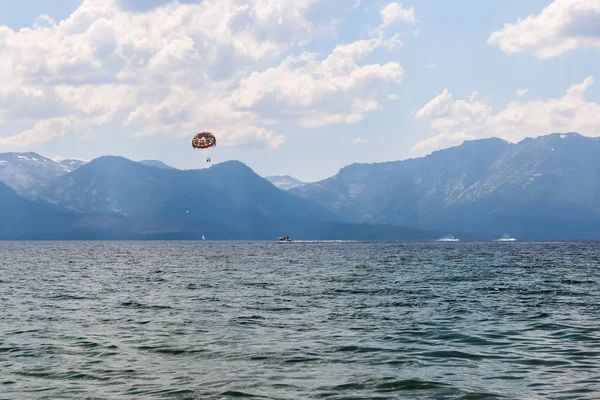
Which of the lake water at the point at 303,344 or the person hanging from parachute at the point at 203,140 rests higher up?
the person hanging from parachute at the point at 203,140

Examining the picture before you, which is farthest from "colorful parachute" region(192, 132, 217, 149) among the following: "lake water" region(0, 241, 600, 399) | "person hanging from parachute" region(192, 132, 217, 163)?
"lake water" region(0, 241, 600, 399)

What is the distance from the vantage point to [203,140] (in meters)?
164

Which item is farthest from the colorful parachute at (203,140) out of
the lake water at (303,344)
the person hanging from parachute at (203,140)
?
the lake water at (303,344)

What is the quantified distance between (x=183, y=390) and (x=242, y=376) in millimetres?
3336

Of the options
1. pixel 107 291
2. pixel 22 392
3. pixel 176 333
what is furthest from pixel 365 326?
pixel 107 291

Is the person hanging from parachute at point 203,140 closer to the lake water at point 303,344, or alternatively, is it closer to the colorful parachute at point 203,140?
the colorful parachute at point 203,140

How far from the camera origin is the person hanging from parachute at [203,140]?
16150cm

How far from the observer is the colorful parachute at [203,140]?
162 meters

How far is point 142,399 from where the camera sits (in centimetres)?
2611

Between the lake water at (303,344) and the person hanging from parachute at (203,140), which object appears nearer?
the lake water at (303,344)

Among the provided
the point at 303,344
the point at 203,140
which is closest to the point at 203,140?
the point at 203,140

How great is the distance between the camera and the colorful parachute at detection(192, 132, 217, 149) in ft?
530

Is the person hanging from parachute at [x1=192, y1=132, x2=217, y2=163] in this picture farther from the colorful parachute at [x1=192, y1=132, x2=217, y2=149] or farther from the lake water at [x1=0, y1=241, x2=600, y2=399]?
the lake water at [x1=0, y1=241, x2=600, y2=399]

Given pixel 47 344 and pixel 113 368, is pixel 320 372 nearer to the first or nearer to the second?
pixel 113 368
